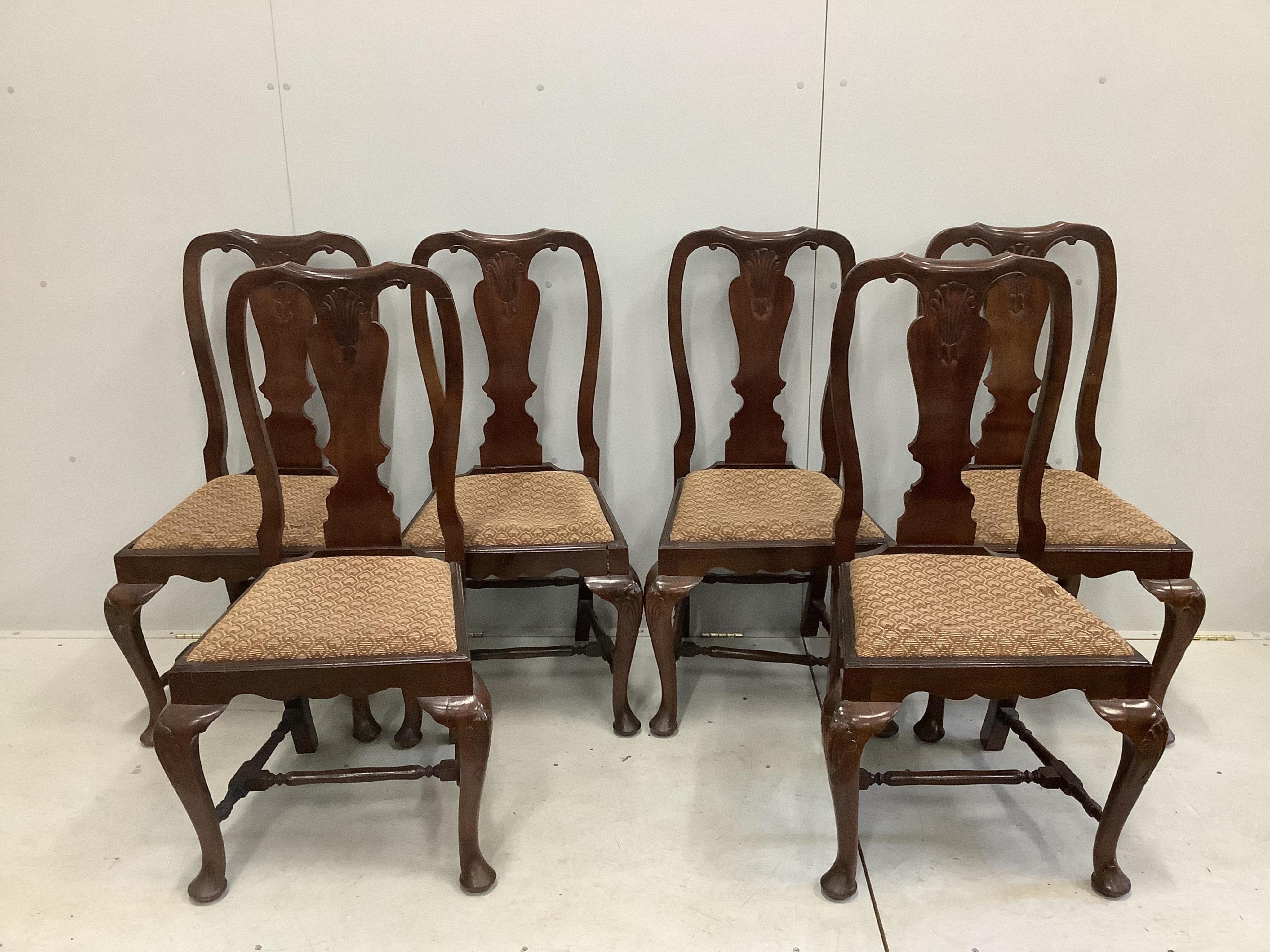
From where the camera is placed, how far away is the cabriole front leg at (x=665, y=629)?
6.53 ft

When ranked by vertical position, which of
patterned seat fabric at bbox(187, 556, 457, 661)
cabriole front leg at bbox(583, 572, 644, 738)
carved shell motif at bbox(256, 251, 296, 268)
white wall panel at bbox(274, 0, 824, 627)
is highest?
white wall panel at bbox(274, 0, 824, 627)

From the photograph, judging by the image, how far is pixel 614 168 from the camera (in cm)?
228

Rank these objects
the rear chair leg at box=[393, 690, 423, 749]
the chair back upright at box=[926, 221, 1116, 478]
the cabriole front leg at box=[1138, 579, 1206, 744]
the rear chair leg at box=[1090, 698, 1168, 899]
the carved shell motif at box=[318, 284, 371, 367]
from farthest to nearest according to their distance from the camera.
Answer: the chair back upright at box=[926, 221, 1116, 478]
the rear chair leg at box=[393, 690, 423, 749]
the cabriole front leg at box=[1138, 579, 1206, 744]
the carved shell motif at box=[318, 284, 371, 367]
the rear chair leg at box=[1090, 698, 1168, 899]

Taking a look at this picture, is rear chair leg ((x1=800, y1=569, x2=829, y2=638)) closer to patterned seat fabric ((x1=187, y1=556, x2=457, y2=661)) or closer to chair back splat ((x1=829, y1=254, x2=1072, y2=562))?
chair back splat ((x1=829, y1=254, x2=1072, y2=562))

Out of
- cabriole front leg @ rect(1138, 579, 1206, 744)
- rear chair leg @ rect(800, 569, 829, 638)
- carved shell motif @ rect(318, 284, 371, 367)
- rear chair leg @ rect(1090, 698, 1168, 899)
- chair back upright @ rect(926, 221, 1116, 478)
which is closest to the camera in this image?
rear chair leg @ rect(1090, 698, 1168, 899)

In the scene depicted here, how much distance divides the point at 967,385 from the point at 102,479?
2.43 meters

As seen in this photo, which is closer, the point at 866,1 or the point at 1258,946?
the point at 1258,946

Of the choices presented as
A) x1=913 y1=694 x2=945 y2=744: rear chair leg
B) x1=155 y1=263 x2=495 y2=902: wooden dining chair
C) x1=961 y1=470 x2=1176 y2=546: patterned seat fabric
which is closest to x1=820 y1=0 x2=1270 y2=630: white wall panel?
x1=961 y1=470 x2=1176 y2=546: patterned seat fabric

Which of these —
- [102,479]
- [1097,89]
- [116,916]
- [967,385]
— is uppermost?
A: [1097,89]

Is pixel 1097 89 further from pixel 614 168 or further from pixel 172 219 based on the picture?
pixel 172 219

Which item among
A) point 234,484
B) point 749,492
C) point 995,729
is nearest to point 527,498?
point 749,492

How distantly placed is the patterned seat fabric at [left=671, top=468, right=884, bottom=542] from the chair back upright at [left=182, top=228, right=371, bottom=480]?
1025 mm

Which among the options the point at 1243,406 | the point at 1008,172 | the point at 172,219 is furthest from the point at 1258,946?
the point at 172,219

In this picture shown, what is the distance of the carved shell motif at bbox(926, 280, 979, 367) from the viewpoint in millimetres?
1608
